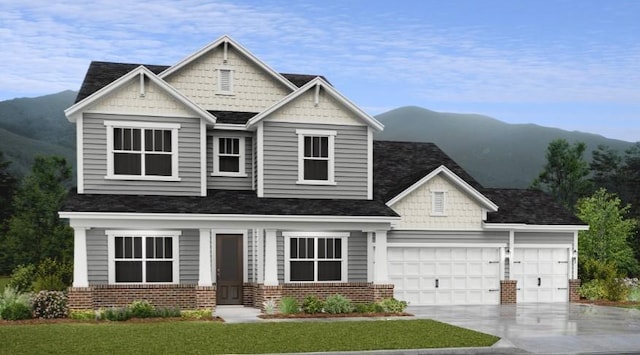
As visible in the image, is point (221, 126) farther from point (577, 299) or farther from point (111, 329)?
point (577, 299)

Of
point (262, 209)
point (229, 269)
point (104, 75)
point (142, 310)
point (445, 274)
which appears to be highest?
point (104, 75)

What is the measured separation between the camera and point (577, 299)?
32.5m

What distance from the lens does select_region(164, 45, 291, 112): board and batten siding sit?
2964cm

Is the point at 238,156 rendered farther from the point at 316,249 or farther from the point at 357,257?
the point at 357,257

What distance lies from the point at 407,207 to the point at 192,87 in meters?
9.57

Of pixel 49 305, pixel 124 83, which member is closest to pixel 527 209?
pixel 124 83

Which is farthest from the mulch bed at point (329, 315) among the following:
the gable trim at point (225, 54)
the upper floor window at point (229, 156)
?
the gable trim at point (225, 54)

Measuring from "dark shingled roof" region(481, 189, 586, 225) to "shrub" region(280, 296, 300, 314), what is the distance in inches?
380

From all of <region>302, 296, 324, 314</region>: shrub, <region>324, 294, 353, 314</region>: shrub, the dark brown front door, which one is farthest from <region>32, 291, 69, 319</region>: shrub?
<region>324, 294, 353, 314</region>: shrub

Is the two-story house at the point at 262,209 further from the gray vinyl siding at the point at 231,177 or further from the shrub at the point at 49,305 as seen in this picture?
the shrub at the point at 49,305

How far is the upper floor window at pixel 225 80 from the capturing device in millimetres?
29906

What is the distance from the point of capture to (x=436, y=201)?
30.4 meters

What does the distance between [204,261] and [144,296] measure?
2490 mm

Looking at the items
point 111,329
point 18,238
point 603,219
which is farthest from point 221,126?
point 18,238
